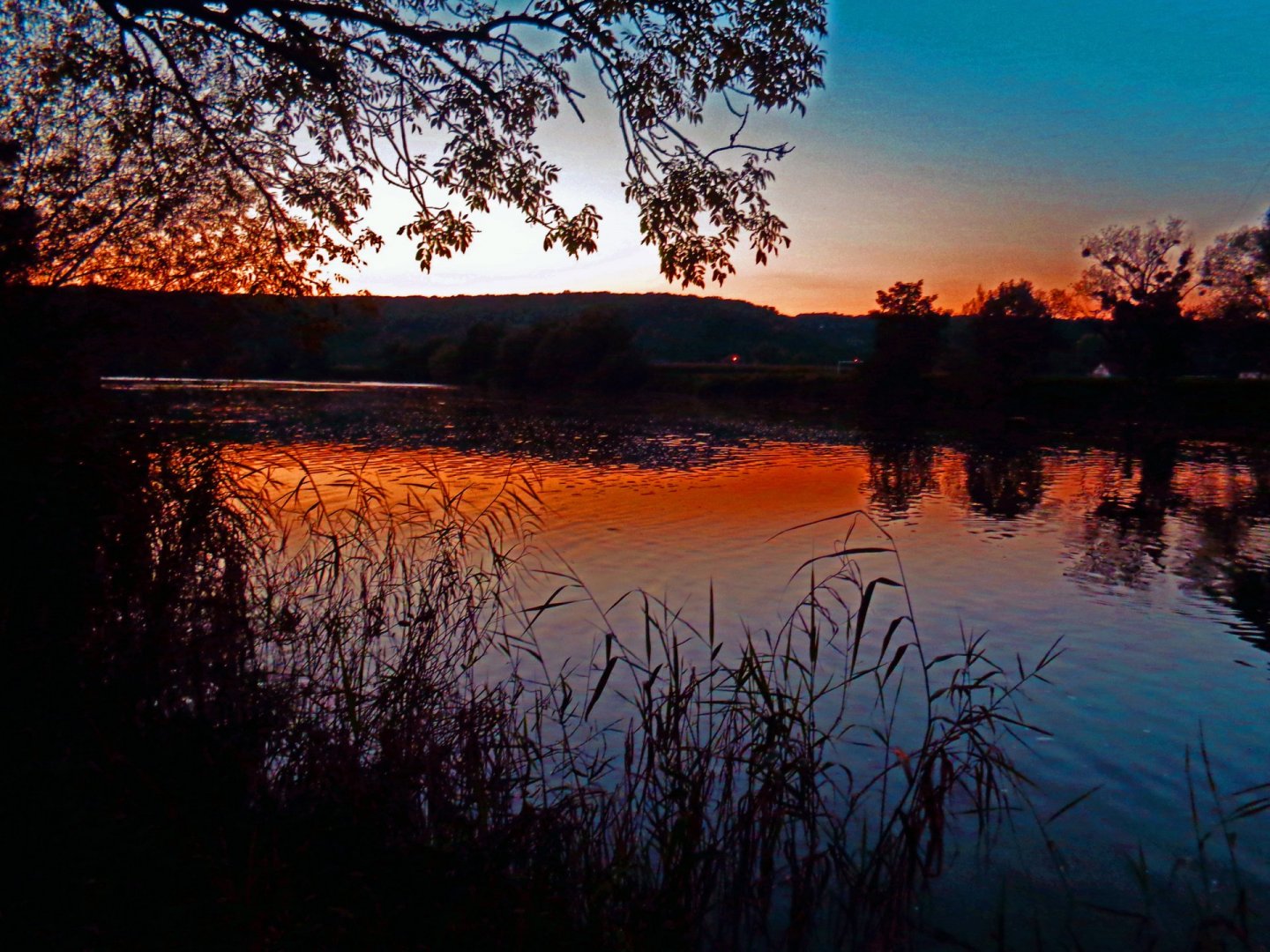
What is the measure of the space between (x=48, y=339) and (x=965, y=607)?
877cm

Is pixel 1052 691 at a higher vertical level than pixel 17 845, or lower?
lower

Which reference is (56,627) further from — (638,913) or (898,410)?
(898,410)

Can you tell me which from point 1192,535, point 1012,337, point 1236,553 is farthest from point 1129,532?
point 1012,337

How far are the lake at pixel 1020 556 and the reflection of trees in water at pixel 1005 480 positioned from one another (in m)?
0.11

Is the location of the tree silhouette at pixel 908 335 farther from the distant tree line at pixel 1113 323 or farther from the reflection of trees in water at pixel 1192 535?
the reflection of trees in water at pixel 1192 535

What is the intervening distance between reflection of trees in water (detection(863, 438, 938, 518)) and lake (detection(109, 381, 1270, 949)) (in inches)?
4.9

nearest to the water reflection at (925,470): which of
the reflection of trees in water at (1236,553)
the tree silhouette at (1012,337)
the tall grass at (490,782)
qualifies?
the reflection of trees in water at (1236,553)

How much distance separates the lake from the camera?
580 cm

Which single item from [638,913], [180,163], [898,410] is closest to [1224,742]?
[638,913]

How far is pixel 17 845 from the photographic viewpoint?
324 cm

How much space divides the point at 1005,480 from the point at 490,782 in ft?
64.4

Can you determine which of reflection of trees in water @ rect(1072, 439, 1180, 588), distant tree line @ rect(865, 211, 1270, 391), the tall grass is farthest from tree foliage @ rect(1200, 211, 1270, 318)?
the tall grass

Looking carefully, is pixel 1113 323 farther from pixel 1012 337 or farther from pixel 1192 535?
pixel 1192 535

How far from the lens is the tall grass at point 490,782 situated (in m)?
3.49
